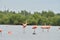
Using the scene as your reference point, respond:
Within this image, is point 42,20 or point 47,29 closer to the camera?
point 47,29

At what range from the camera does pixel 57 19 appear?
44.1m

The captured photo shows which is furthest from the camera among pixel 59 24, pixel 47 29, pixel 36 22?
pixel 36 22

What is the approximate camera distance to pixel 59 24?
4225 centimetres

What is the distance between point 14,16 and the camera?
46969 mm

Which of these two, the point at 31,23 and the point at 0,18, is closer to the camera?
the point at 31,23

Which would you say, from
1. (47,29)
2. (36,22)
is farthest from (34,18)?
(47,29)

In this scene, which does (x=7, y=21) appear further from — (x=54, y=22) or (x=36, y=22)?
(x=54, y=22)

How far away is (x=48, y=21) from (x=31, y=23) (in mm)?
3251

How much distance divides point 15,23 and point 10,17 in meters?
2.75

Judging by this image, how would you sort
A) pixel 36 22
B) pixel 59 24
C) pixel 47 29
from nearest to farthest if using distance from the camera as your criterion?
pixel 47 29, pixel 59 24, pixel 36 22

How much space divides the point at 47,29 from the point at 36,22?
17.2 m

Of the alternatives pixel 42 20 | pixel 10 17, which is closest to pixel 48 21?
pixel 42 20

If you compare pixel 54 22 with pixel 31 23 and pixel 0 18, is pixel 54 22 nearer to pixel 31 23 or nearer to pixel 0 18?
pixel 31 23

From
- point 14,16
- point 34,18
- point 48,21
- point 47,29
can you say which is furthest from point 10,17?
point 47,29
